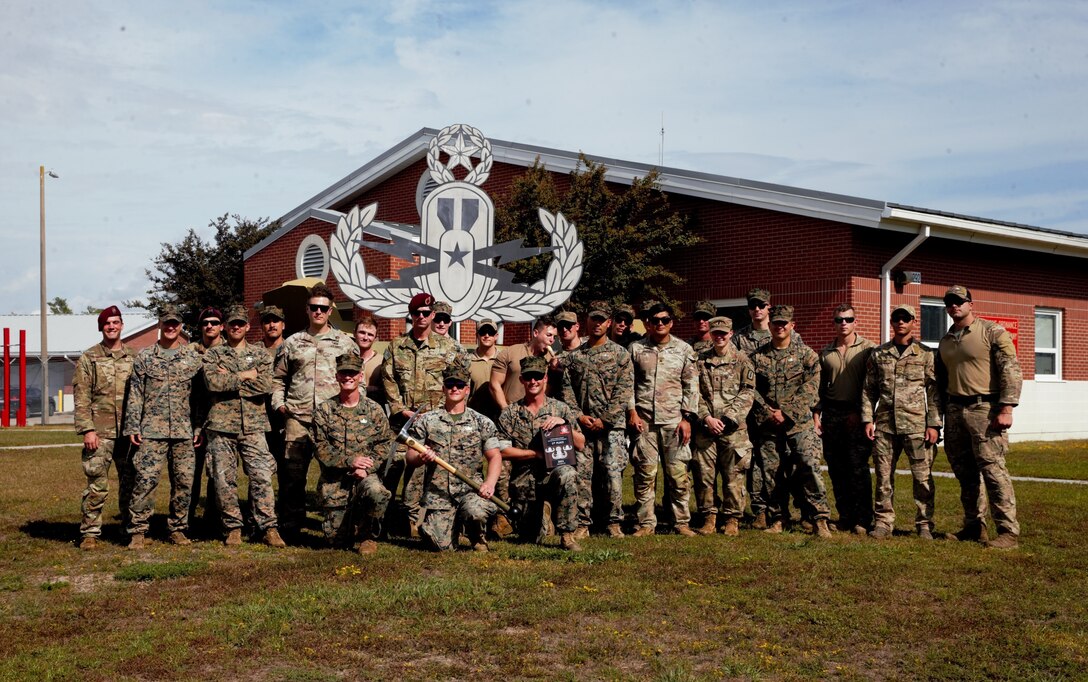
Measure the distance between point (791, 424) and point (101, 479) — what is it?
5646 millimetres

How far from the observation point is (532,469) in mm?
8367

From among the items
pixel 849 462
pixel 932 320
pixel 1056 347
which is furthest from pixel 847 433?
pixel 1056 347

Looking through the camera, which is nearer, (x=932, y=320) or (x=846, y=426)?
(x=846, y=426)

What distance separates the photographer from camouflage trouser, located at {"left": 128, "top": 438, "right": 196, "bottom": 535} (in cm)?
796

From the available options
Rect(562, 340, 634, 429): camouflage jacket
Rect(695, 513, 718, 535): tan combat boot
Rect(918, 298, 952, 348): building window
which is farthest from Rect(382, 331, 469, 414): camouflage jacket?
Rect(918, 298, 952, 348): building window

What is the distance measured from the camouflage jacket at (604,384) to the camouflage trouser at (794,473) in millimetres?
1333

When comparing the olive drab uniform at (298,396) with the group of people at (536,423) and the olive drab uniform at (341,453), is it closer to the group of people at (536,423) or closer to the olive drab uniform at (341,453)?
the group of people at (536,423)

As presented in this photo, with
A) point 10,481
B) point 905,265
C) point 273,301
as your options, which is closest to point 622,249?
point 905,265

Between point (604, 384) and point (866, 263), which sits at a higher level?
point (866, 263)

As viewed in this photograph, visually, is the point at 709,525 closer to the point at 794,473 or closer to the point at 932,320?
the point at 794,473

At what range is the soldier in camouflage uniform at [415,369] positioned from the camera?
8.65m

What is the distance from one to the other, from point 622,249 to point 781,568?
1163cm

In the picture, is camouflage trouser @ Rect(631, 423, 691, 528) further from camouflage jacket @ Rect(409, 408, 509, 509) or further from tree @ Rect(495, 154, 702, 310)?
tree @ Rect(495, 154, 702, 310)

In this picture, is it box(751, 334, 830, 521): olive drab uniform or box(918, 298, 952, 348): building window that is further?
box(918, 298, 952, 348): building window
